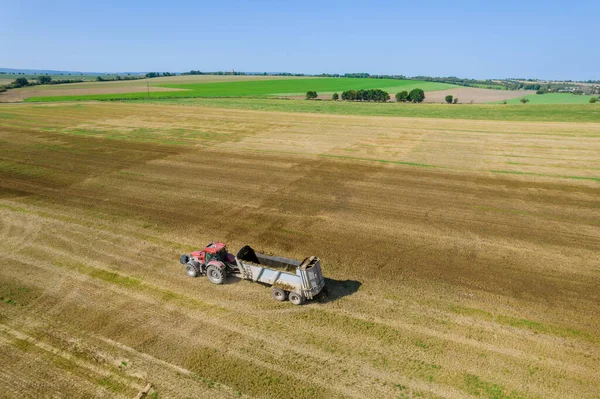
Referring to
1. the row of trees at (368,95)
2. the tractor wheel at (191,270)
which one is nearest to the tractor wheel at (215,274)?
the tractor wheel at (191,270)

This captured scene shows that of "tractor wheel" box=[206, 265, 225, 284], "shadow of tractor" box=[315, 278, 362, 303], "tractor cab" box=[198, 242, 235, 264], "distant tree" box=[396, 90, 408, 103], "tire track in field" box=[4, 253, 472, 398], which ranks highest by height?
"distant tree" box=[396, 90, 408, 103]

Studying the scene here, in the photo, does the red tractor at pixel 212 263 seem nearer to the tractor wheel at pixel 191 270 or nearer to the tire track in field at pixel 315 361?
the tractor wheel at pixel 191 270

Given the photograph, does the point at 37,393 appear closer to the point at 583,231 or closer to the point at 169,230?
the point at 169,230

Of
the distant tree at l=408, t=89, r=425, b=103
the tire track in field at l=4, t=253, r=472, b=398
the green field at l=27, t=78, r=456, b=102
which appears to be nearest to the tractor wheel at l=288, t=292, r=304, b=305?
the tire track in field at l=4, t=253, r=472, b=398

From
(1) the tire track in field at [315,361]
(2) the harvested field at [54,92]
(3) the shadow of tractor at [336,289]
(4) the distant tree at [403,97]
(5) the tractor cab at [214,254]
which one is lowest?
(1) the tire track in field at [315,361]

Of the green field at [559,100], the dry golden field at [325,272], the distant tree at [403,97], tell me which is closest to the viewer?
the dry golden field at [325,272]

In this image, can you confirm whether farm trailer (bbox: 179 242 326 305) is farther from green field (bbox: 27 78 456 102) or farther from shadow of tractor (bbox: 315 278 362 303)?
green field (bbox: 27 78 456 102)
